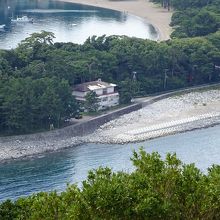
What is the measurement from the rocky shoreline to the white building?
126cm

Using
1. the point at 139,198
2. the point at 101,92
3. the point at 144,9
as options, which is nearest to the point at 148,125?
the point at 101,92

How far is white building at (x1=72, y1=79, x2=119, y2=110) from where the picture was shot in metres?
34.8

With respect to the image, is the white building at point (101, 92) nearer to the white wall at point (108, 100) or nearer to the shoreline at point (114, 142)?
the white wall at point (108, 100)

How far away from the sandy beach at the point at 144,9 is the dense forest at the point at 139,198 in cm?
3907

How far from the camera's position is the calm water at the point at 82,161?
87.0 ft

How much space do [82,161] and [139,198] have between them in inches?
636

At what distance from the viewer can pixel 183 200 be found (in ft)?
43.7

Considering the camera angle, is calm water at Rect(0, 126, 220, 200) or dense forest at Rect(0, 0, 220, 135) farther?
dense forest at Rect(0, 0, 220, 135)

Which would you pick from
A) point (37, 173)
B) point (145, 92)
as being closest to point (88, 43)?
point (145, 92)

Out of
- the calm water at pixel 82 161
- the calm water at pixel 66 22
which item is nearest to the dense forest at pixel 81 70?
the calm water at pixel 82 161

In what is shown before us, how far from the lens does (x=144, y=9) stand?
203 ft

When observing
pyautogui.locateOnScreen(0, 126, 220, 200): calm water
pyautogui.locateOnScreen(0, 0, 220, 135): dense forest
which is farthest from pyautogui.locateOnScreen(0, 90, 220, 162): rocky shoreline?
pyautogui.locateOnScreen(0, 0, 220, 135): dense forest

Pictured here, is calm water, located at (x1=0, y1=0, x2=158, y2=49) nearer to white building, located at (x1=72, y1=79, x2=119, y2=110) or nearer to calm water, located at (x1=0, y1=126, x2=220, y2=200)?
white building, located at (x1=72, y1=79, x2=119, y2=110)

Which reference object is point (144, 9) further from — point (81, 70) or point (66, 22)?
Result: point (81, 70)
